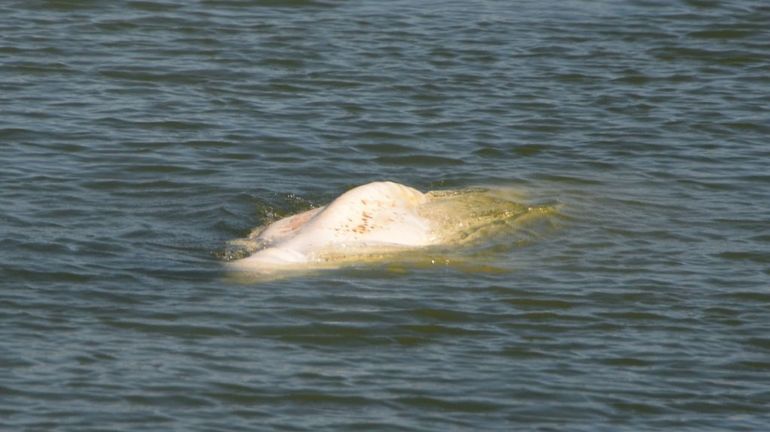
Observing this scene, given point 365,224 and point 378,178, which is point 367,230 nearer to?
point 365,224

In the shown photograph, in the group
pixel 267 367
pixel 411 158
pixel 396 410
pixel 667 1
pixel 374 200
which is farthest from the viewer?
pixel 667 1

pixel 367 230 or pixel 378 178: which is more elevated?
pixel 367 230

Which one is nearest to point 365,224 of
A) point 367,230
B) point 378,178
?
point 367,230

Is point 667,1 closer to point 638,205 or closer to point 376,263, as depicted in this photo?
point 638,205

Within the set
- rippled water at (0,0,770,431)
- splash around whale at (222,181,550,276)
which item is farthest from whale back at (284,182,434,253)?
rippled water at (0,0,770,431)

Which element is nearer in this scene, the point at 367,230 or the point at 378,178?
the point at 367,230

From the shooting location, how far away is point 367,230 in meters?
11.5

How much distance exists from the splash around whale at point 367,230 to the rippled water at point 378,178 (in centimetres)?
21

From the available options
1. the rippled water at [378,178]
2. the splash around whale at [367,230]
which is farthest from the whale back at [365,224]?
the rippled water at [378,178]

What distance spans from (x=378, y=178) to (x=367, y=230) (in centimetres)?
254

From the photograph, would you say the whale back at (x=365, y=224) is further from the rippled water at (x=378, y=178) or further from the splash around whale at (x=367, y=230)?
the rippled water at (x=378, y=178)

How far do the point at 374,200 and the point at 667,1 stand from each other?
10366 millimetres

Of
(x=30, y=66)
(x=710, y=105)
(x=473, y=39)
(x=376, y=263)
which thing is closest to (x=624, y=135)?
(x=710, y=105)

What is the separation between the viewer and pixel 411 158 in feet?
48.0
